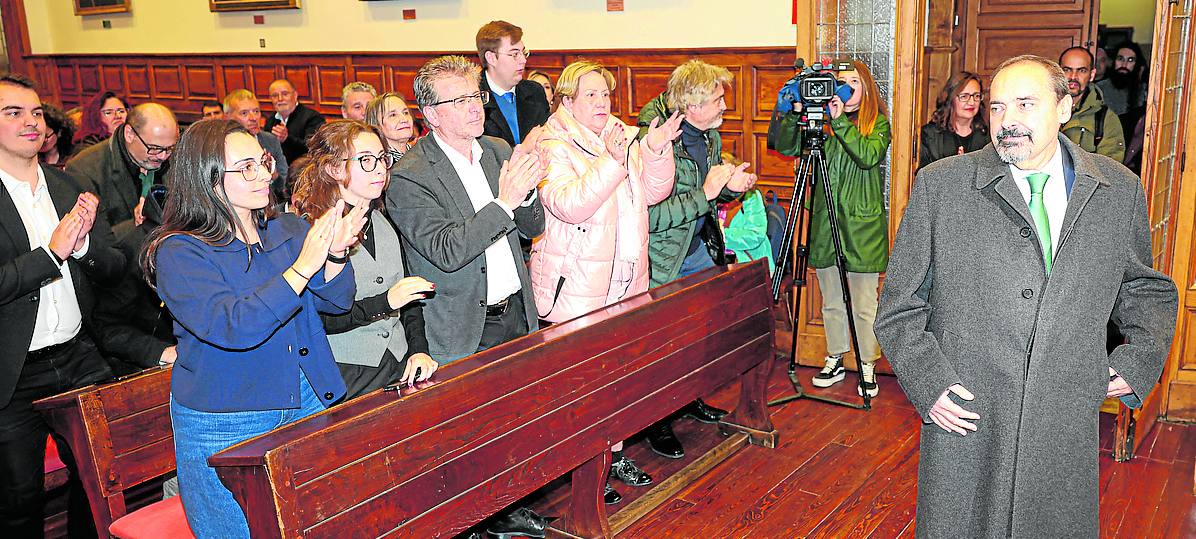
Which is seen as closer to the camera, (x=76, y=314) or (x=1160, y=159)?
(x=76, y=314)

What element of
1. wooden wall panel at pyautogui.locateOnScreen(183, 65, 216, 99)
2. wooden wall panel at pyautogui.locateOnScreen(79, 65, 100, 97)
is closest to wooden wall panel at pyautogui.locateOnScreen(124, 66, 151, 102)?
wooden wall panel at pyautogui.locateOnScreen(79, 65, 100, 97)

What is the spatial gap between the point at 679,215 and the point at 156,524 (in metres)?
2.15

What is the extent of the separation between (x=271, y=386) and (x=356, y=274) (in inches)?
22.1

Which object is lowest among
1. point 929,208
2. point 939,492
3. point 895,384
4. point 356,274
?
point 895,384

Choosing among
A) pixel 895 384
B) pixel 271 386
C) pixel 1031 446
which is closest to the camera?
pixel 1031 446

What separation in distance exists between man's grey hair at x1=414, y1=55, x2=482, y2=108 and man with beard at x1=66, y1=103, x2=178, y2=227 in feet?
4.55

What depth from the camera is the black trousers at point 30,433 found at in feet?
9.09

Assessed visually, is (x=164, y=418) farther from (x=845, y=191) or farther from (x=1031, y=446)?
(x=845, y=191)

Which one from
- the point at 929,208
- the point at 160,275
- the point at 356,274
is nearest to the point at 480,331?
the point at 356,274

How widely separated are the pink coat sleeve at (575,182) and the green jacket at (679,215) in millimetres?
491

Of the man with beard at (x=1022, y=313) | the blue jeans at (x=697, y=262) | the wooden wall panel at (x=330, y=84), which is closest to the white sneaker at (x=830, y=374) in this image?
the blue jeans at (x=697, y=262)

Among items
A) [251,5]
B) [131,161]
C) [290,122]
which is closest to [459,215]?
[131,161]

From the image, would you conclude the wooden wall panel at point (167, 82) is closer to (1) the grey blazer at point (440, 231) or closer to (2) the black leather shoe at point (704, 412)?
(2) the black leather shoe at point (704, 412)

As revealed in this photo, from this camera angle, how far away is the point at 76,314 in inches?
116
